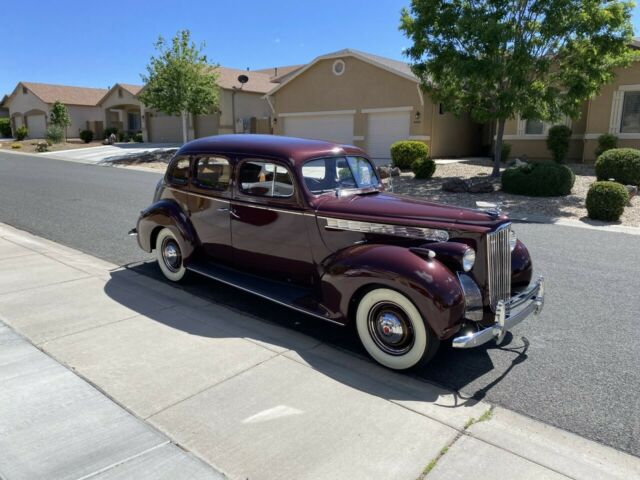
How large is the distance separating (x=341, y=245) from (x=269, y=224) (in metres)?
0.86

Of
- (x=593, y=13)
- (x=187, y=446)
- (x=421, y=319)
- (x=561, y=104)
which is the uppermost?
(x=593, y=13)

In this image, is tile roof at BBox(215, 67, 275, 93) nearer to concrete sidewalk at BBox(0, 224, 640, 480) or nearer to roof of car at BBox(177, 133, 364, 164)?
roof of car at BBox(177, 133, 364, 164)

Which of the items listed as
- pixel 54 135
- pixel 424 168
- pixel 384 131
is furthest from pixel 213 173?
pixel 54 135

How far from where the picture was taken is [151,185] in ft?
52.4

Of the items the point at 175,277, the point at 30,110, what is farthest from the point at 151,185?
the point at 30,110

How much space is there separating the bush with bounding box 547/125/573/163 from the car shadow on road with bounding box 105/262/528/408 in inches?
646

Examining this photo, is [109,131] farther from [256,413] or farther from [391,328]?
[256,413]

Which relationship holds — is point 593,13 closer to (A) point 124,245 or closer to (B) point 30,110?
(A) point 124,245

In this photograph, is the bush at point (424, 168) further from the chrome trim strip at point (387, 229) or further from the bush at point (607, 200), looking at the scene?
the chrome trim strip at point (387, 229)

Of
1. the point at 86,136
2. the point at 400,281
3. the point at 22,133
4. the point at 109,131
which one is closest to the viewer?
the point at 400,281

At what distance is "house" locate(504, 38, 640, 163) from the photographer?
696 inches

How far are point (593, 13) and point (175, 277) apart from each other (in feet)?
41.7

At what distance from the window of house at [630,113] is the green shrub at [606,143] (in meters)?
0.80

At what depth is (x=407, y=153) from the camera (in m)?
18.8
